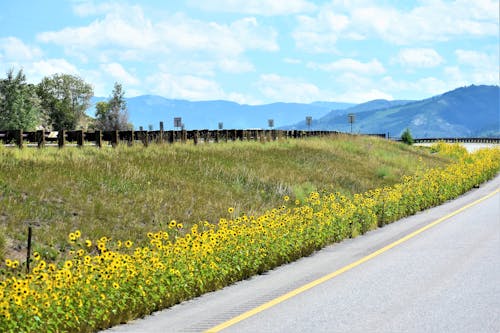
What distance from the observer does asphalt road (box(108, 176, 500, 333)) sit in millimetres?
8266

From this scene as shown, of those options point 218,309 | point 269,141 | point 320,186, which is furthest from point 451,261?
point 269,141

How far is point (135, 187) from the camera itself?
2108 centimetres

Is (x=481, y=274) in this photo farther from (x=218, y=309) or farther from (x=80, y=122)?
(x=80, y=122)

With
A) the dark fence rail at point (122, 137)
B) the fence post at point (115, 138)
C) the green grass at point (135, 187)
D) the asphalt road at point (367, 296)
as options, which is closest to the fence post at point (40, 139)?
the dark fence rail at point (122, 137)

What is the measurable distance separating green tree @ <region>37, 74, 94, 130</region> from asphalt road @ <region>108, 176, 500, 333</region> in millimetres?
109897

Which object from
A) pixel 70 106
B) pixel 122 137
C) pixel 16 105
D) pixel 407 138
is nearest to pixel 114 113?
pixel 70 106

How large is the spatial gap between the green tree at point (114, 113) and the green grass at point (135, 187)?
83394mm

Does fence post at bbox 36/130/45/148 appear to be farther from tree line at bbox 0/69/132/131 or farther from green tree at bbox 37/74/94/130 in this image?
green tree at bbox 37/74/94/130

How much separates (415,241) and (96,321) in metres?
9.29

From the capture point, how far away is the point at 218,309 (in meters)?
9.29

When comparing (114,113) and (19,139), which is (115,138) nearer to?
(19,139)

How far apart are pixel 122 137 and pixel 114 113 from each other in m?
94.6

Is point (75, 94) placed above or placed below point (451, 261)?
above

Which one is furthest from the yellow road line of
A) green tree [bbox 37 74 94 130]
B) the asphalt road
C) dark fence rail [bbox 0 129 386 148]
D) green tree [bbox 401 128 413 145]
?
green tree [bbox 37 74 94 130]
